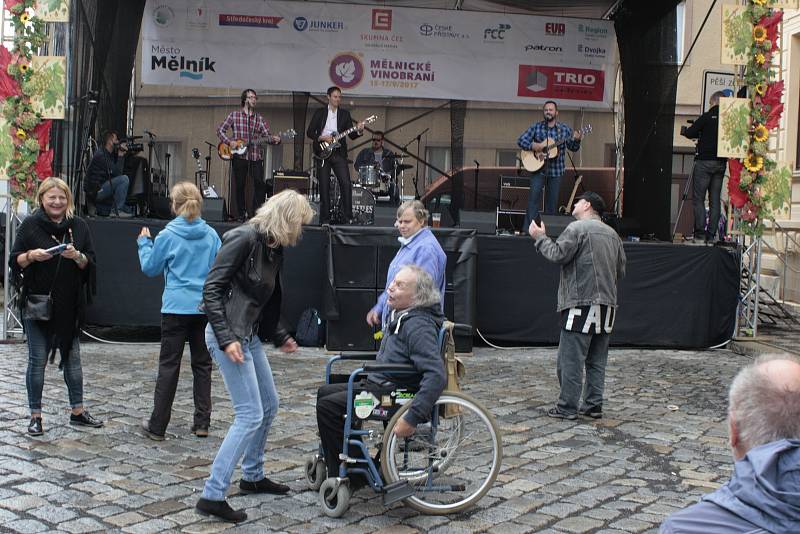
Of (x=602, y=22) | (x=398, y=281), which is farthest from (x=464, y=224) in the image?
(x=398, y=281)

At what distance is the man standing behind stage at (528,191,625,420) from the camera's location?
24.8 feet

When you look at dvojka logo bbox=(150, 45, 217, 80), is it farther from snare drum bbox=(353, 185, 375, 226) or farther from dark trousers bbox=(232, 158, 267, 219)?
snare drum bbox=(353, 185, 375, 226)

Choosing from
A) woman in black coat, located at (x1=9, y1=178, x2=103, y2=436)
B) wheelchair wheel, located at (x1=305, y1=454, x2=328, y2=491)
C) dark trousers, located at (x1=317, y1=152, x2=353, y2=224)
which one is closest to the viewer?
wheelchair wheel, located at (x1=305, y1=454, x2=328, y2=491)

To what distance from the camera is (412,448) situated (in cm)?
508

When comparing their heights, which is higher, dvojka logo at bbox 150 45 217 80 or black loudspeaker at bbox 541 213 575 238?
dvojka logo at bbox 150 45 217 80

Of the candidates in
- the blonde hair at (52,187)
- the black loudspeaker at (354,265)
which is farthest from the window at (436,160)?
the blonde hair at (52,187)

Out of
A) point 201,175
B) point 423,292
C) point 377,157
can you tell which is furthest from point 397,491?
point 201,175

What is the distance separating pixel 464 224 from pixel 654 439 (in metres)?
6.01

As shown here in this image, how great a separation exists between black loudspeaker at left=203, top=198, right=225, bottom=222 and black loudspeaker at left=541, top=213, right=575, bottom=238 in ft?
13.9

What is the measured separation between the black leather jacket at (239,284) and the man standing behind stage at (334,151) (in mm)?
8556

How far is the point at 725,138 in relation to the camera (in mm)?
11766

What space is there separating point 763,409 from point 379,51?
13.6 meters

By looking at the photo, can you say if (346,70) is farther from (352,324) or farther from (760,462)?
(760,462)

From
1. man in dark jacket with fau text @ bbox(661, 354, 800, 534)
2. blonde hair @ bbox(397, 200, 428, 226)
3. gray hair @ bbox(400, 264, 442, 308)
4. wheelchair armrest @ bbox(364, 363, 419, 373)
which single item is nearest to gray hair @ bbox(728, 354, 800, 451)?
man in dark jacket with fau text @ bbox(661, 354, 800, 534)
